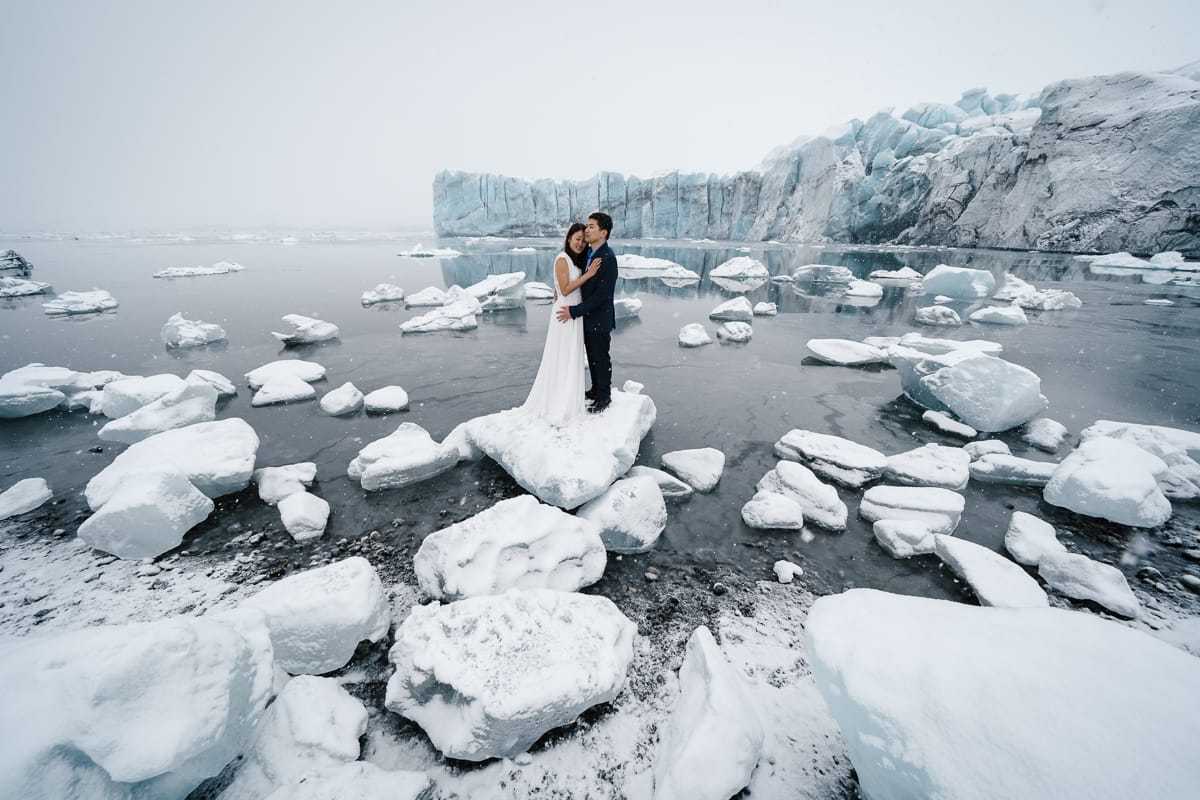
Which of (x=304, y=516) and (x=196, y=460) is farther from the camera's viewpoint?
(x=196, y=460)

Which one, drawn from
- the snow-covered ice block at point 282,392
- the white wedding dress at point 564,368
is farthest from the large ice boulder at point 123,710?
the snow-covered ice block at point 282,392

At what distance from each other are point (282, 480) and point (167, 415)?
181 cm

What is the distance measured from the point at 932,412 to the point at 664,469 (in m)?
3.20

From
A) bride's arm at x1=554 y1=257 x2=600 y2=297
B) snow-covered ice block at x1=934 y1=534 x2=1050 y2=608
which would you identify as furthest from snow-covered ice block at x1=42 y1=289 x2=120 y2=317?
snow-covered ice block at x1=934 y1=534 x2=1050 y2=608

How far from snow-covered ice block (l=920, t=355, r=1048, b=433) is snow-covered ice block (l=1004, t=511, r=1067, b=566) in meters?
1.88

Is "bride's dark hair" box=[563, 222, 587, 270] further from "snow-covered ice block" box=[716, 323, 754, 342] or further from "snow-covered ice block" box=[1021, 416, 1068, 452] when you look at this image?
"snow-covered ice block" box=[716, 323, 754, 342]

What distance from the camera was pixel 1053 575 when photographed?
249 cm

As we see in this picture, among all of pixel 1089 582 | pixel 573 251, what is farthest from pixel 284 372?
pixel 1089 582

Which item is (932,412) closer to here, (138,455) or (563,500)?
(563,500)

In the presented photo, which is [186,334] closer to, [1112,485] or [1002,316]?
[1112,485]

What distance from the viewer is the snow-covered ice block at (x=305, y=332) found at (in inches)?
292

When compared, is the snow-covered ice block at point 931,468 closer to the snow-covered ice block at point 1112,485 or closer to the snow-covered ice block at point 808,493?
the snow-covered ice block at point 1112,485

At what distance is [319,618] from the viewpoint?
1.93 m

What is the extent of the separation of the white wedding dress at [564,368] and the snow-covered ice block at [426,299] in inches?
328
